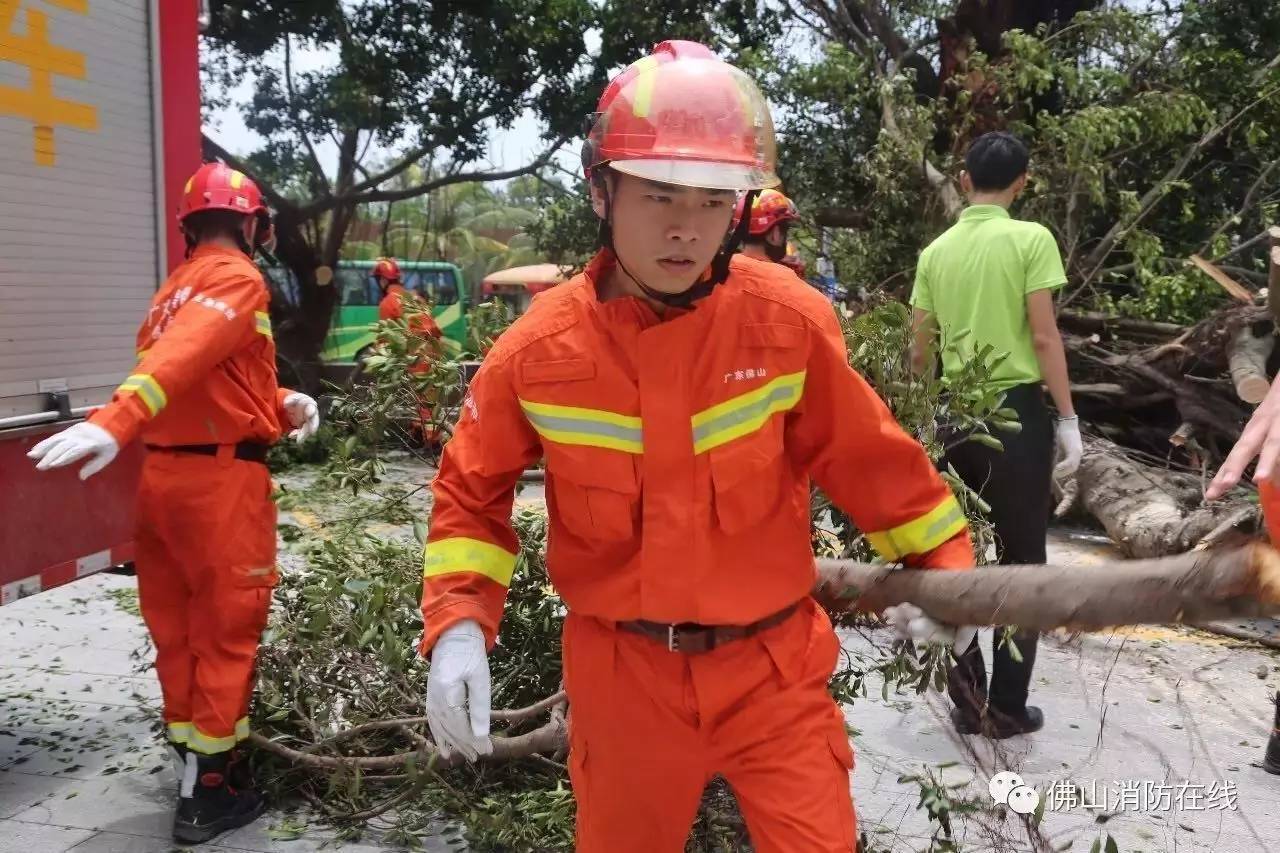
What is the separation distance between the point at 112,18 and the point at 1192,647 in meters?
5.34

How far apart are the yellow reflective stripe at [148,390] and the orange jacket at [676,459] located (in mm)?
1415

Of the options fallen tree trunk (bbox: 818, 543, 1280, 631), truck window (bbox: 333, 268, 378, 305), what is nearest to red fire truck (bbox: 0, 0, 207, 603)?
fallen tree trunk (bbox: 818, 543, 1280, 631)

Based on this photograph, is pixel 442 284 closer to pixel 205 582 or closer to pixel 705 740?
pixel 205 582

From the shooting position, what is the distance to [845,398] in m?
2.11

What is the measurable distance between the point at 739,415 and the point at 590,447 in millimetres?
281

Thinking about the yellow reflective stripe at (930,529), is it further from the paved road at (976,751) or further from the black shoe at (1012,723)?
the black shoe at (1012,723)

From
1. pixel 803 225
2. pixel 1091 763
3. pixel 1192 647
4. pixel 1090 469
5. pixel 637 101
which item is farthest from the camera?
pixel 803 225

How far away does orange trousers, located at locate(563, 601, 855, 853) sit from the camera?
6.63 ft

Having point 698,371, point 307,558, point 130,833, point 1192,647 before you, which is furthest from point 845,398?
point 1192,647

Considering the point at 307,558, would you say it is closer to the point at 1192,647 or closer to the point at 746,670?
the point at 746,670

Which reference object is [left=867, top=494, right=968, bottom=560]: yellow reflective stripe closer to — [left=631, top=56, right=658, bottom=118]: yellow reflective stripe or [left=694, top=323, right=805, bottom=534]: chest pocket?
[left=694, top=323, right=805, bottom=534]: chest pocket

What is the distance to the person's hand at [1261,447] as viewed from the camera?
1636mm

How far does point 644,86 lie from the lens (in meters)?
2.02

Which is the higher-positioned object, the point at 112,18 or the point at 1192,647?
the point at 112,18
